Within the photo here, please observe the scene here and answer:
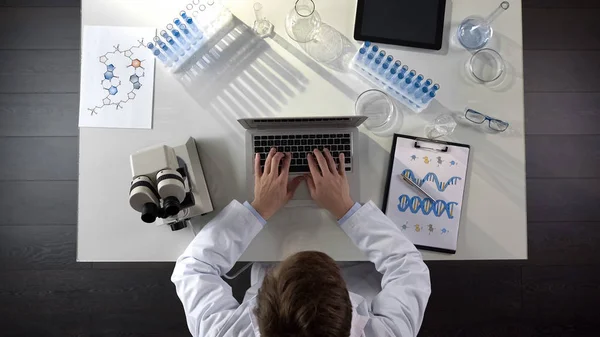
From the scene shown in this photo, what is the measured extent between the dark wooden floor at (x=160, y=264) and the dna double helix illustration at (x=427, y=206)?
2.29 feet

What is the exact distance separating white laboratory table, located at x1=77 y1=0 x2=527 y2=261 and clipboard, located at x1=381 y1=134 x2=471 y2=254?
3 cm

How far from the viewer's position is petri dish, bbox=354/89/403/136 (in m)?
1.28

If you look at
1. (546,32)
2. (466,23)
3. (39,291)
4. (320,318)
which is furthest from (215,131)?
(546,32)

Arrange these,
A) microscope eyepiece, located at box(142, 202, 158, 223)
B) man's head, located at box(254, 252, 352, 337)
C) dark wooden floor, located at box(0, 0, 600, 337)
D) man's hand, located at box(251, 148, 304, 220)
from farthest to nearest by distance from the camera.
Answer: dark wooden floor, located at box(0, 0, 600, 337) < man's hand, located at box(251, 148, 304, 220) < microscope eyepiece, located at box(142, 202, 158, 223) < man's head, located at box(254, 252, 352, 337)

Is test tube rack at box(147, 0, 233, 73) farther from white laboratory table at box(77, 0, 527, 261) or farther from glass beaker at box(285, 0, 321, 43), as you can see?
glass beaker at box(285, 0, 321, 43)

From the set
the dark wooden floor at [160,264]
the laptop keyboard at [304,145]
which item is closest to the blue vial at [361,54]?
the laptop keyboard at [304,145]

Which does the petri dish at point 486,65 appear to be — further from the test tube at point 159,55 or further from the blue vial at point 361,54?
the test tube at point 159,55

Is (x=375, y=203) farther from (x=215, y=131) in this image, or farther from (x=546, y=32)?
(x=546, y=32)

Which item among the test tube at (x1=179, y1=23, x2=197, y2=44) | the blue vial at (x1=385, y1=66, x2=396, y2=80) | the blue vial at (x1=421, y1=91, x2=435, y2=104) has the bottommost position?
the blue vial at (x1=421, y1=91, x2=435, y2=104)

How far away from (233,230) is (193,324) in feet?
0.83

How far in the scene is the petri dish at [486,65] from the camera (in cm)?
128

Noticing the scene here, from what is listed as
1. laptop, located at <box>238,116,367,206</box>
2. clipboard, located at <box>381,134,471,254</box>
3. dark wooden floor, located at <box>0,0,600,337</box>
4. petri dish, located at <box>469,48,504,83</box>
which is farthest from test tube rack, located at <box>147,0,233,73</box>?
dark wooden floor, located at <box>0,0,600,337</box>

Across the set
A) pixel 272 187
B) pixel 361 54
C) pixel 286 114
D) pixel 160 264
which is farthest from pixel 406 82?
pixel 160 264

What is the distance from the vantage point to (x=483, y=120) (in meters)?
1.26
